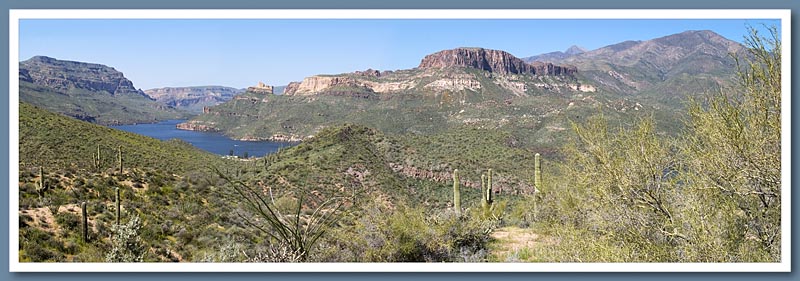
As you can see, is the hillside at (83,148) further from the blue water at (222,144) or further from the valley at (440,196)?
the blue water at (222,144)

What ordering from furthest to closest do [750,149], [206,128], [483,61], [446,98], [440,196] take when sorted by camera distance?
[483,61] → [206,128] → [446,98] → [440,196] → [750,149]

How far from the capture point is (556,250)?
4.24 m

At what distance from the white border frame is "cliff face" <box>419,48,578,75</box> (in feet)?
338

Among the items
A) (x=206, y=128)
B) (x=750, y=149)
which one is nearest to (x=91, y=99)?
(x=206, y=128)

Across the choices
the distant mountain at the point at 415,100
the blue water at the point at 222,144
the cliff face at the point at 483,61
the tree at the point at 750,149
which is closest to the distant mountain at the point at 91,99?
the blue water at the point at 222,144

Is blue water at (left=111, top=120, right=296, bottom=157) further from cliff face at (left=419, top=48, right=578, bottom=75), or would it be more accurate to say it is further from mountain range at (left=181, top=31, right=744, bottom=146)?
cliff face at (left=419, top=48, right=578, bottom=75)

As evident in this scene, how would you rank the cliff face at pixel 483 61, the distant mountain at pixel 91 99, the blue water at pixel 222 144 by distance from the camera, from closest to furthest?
1. the distant mountain at pixel 91 99
2. the blue water at pixel 222 144
3. the cliff face at pixel 483 61

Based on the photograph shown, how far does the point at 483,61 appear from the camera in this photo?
379ft

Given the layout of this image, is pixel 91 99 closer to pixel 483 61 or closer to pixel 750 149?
pixel 483 61

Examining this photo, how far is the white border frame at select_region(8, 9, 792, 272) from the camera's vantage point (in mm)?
3520
